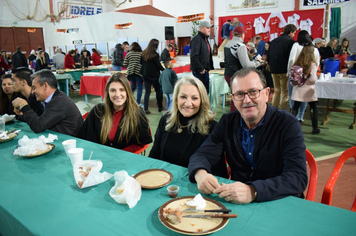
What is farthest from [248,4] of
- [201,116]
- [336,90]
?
[201,116]

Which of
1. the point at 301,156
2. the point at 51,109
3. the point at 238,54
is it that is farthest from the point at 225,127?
the point at 238,54

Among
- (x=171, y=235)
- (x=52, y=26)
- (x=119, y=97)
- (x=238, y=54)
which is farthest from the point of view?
(x=52, y=26)

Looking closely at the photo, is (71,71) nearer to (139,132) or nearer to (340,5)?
(139,132)

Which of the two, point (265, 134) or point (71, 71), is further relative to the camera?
point (71, 71)

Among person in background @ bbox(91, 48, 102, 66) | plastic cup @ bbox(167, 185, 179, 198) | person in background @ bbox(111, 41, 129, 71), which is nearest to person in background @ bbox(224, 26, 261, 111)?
plastic cup @ bbox(167, 185, 179, 198)

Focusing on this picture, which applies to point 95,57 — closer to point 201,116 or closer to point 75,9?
point 75,9

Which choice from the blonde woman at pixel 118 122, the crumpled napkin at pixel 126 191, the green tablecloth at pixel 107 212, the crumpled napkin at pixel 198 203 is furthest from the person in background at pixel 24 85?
the crumpled napkin at pixel 198 203

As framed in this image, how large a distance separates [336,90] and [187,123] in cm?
344

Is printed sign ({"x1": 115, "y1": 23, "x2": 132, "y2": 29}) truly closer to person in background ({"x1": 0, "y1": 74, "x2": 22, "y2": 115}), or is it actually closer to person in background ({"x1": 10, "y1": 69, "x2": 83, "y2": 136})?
person in background ({"x1": 0, "y1": 74, "x2": 22, "y2": 115})

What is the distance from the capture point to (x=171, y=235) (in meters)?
0.98

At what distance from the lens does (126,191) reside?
1190 mm

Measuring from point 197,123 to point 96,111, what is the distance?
1.01 m

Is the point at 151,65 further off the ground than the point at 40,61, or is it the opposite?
the point at 40,61

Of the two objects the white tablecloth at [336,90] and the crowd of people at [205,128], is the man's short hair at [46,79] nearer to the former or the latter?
the crowd of people at [205,128]
